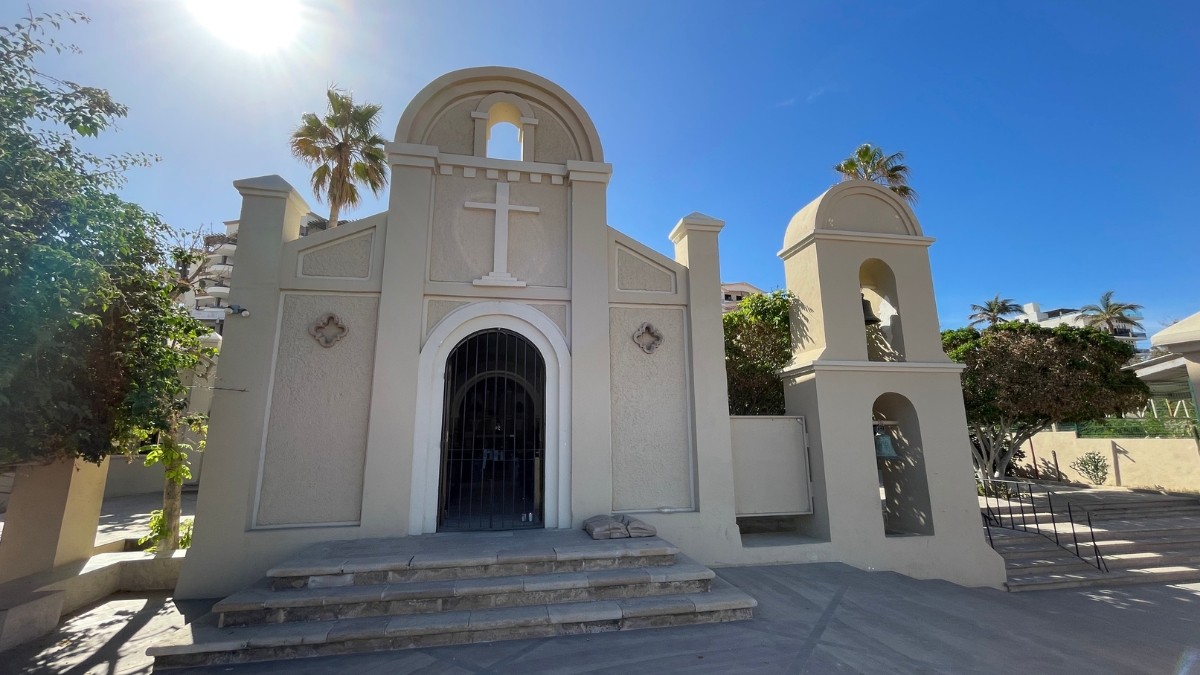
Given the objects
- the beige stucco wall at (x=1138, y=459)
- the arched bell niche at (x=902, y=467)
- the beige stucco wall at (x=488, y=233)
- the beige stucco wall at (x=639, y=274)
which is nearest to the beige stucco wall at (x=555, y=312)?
the beige stucco wall at (x=488, y=233)

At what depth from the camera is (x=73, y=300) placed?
14.0ft

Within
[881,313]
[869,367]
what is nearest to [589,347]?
[869,367]

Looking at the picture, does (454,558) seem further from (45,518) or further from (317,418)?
(45,518)

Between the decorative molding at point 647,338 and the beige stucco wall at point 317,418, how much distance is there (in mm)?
3653

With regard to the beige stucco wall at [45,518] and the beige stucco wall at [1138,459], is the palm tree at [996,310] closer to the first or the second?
the beige stucco wall at [1138,459]

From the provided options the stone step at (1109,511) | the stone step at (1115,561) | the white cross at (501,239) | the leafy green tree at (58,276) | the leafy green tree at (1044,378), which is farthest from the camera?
the leafy green tree at (1044,378)

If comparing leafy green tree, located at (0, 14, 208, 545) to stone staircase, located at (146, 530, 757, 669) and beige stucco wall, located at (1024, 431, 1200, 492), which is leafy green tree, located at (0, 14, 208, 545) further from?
beige stucco wall, located at (1024, 431, 1200, 492)

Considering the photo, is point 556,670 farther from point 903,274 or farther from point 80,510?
point 903,274

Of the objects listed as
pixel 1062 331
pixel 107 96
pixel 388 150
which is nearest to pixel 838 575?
pixel 388 150

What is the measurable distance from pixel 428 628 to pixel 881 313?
8.91 metres

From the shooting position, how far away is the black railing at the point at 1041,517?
1011cm

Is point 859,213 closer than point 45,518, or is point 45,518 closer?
point 45,518

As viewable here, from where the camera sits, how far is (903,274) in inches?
335

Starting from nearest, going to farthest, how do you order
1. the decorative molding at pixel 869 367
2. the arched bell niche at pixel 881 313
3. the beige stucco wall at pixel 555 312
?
the beige stucco wall at pixel 555 312, the decorative molding at pixel 869 367, the arched bell niche at pixel 881 313
